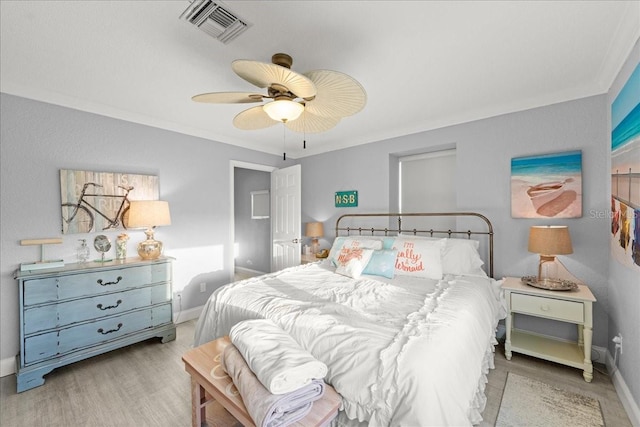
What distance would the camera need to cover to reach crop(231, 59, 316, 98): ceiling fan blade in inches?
54.9

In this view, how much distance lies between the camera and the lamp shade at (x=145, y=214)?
2.83 metres

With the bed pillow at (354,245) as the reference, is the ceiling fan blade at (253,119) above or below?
above

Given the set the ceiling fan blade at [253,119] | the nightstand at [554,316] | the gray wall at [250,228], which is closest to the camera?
the ceiling fan blade at [253,119]

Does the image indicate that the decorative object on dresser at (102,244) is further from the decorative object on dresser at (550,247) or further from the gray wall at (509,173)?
the decorative object on dresser at (550,247)

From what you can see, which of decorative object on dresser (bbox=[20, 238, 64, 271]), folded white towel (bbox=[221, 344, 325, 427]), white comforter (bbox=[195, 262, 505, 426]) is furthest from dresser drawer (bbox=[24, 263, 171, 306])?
folded white towel (bbox=[221, 344, 325, 427])

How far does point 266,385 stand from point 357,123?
3102 mm

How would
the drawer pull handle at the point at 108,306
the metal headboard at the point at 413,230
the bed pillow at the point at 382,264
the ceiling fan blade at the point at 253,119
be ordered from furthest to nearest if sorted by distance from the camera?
the metal headboard at the point at 413,230
the bed pillow at the point at 382,264
the drawer pull handle at the point at 108,306
the ceiling fan blade at the point at 253,119

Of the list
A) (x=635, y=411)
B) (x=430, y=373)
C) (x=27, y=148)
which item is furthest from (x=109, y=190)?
(x=635, y=411)

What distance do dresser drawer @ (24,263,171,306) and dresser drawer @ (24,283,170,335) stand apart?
0.18 feet

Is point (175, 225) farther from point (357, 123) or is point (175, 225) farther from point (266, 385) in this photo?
point (266, 385)

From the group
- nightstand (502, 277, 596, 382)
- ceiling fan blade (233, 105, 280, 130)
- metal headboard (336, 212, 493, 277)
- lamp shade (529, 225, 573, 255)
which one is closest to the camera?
ceiling fan blade (233, 105, 280, 130)

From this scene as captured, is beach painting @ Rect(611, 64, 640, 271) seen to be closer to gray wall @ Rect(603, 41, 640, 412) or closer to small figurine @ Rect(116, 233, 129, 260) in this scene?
gray wall @ Rect(603, 41, 640, 412)

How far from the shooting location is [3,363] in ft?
7.71

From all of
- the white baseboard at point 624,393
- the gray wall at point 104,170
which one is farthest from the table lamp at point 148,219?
the white baseboard at point 624,393
